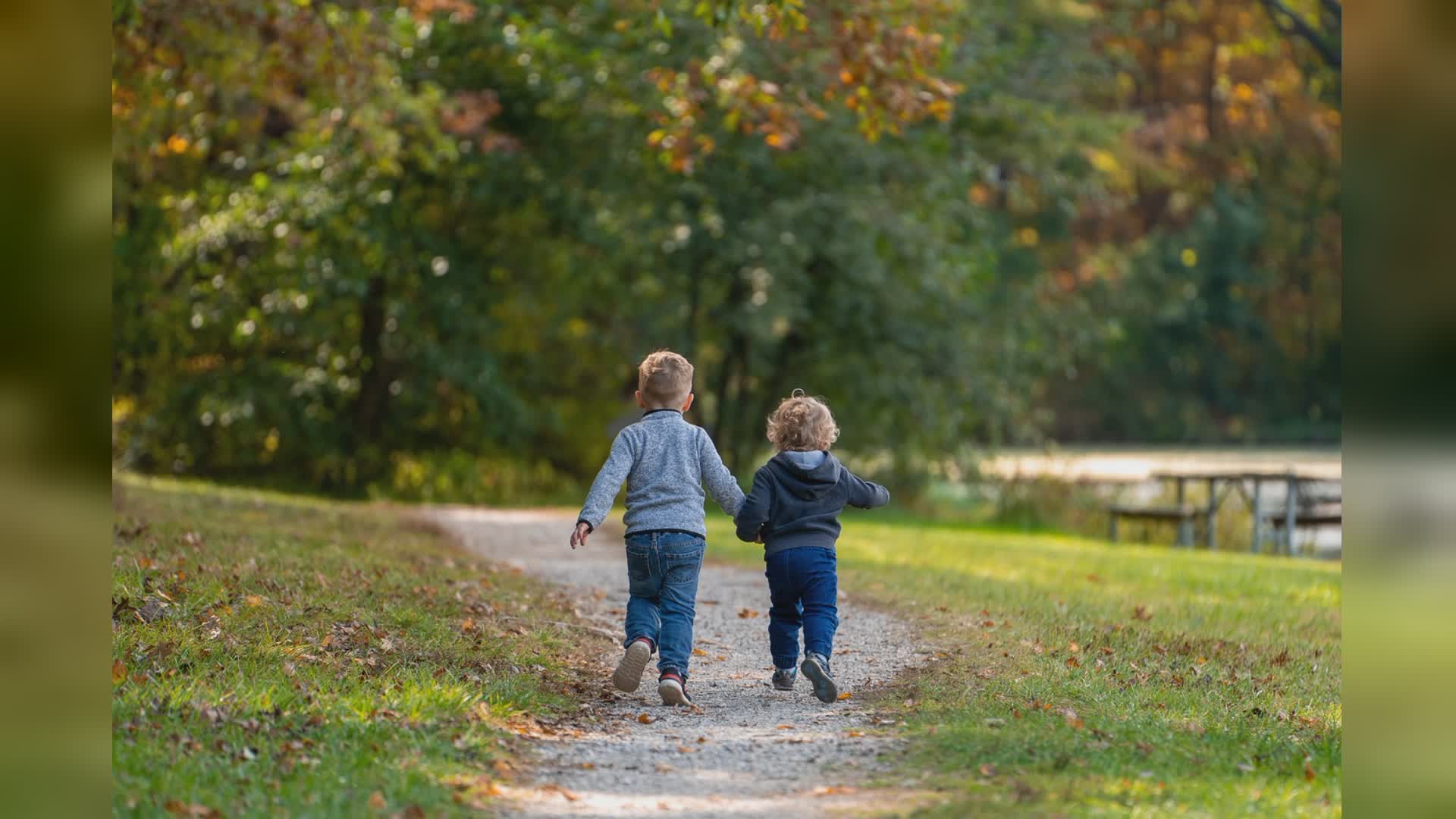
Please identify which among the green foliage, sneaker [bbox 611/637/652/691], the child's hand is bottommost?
sneaker [bbox 611/637/652/691]

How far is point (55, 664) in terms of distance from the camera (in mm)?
4504

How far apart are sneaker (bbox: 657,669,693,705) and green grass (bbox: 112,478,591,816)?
421mm

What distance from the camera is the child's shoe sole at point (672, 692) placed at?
19.6ft

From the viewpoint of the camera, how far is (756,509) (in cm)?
614

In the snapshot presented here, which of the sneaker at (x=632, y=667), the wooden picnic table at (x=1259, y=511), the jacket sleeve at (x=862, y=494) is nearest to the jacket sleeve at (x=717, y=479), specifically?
the jacket sleeve at (x=862, y=494)

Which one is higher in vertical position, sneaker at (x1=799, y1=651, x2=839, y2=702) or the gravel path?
sneaker at (x1=799, y1=651, x2=839, y2=702)

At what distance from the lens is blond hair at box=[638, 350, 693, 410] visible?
6.09 m

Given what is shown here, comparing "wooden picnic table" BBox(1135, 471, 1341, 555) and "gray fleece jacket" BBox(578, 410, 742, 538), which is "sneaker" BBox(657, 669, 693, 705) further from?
"wooden picnic table" BBox(1135, 471, 1341, 555)

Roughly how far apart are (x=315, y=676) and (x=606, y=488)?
1.36m

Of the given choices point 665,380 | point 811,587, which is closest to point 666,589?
point 811,587

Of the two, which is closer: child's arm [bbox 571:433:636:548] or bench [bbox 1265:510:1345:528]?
child's arm [bbox 571:433:636:548]

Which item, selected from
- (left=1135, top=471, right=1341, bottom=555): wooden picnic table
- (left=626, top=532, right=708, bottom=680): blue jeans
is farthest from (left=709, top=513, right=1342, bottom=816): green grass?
(left=1135, top=471, right=1341, bottom=555): wooden picnic table

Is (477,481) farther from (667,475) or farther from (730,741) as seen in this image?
(730,741)

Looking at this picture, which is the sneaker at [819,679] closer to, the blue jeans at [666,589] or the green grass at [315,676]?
the blue jeans at [666,589]
